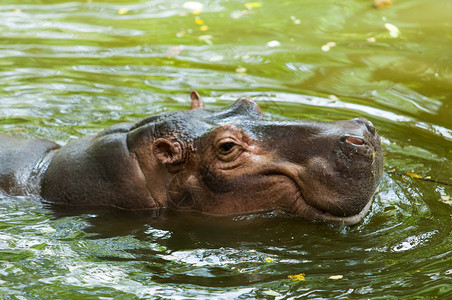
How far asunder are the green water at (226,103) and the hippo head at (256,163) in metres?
0.22

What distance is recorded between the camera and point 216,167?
663 cm

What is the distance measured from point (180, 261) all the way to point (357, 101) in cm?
486

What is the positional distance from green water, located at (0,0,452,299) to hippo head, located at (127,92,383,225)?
216mm

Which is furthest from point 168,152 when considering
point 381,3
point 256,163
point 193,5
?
point 381,3

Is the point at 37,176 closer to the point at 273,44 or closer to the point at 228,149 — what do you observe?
the point at 228,149

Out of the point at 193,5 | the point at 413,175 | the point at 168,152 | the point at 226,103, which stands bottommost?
the point at 413,175

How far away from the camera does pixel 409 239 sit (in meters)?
6.45

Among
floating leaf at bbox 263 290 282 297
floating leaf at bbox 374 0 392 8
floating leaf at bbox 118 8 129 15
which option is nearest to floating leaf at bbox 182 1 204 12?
floating leaf at bbox 118 8 129 15

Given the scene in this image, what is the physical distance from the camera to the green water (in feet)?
19.0

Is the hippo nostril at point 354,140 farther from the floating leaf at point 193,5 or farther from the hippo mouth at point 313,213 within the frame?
the floating leaf at point 193,5

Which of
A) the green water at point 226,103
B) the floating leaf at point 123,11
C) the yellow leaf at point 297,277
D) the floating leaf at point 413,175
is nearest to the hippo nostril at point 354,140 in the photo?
the green water at point 226,103

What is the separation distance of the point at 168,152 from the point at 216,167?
486mm

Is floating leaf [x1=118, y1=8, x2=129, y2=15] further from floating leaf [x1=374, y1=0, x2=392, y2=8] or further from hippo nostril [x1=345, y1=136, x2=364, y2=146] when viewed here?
hippo nostril [x1=345, y1=136, x2=364, y2=146]

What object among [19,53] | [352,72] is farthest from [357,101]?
[19,53]
